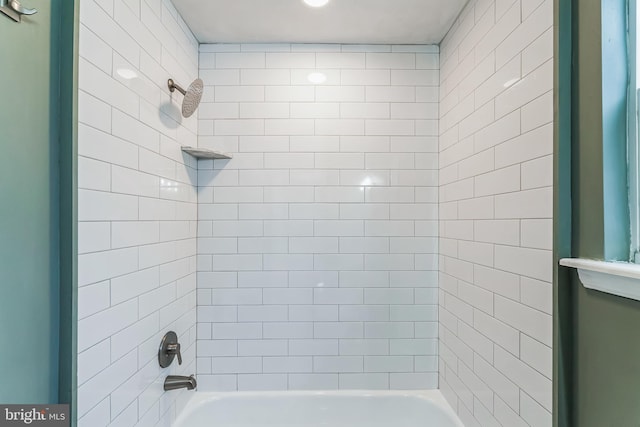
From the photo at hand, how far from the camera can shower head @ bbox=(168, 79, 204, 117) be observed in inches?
65.6

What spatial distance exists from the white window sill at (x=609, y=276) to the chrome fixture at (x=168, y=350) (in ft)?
5.20

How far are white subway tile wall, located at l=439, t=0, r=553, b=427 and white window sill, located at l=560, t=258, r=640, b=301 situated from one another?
0.46 ft

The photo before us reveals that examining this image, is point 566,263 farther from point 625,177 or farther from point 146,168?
point 146,168

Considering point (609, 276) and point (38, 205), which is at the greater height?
point (38, 205)

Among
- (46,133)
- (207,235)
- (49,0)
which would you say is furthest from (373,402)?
(49,0)

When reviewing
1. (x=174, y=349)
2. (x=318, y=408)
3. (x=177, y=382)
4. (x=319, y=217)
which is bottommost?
(x=318, y=408)

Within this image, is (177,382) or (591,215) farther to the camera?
(177,382)

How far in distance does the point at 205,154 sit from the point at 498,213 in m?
1.49

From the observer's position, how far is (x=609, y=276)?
0.83m

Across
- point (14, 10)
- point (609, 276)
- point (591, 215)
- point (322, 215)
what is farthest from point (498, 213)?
point (14, 10)

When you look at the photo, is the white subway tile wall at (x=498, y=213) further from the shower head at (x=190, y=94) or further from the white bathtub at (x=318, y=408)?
the shower head at (x=190, y=94)

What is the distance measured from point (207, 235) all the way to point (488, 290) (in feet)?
5.00

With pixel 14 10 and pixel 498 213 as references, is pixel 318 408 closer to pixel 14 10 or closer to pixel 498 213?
pixel 498 213

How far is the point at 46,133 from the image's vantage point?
956 millimetres
